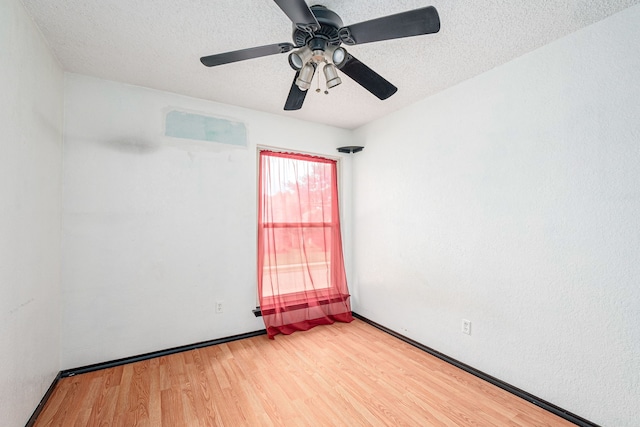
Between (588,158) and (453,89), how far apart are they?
120 centimetres

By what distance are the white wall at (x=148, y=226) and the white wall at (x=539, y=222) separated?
5.88ft

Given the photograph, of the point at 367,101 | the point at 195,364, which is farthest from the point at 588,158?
the point at 195,364

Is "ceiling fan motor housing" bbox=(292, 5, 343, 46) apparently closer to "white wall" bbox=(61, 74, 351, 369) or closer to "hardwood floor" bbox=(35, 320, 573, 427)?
"white wall" bbox=(61, 74, 351, 369)

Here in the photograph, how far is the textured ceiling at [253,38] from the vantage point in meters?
1.63

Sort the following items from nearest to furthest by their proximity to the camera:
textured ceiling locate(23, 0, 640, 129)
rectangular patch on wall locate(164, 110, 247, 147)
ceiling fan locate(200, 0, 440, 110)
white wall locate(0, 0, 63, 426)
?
ceiling fan locate(200, 0, 440, 110)
white wall locate(0, 0, 63, 426)
textured ceiling locate(23, 0, 640, 129)
rectangular patch on wall locate(164, 110, 247, 147)

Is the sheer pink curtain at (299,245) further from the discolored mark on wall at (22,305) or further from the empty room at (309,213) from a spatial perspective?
the discolored mark on wall at (22,305)

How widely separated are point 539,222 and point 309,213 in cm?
223

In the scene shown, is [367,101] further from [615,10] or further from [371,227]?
[615,10]

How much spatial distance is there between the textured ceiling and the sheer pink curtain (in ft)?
3.23

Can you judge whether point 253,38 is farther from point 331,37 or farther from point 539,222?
point 539,222

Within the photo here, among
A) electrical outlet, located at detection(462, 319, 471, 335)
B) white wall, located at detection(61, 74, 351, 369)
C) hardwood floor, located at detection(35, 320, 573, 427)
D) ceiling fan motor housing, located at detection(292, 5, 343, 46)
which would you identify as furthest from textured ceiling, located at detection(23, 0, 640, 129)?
hardwood floor, located at detection(35, 320, 573, 427)

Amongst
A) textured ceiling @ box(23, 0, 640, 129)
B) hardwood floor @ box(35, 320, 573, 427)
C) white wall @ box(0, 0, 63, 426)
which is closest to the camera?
white wall @ box(0, 0, 63, 426)

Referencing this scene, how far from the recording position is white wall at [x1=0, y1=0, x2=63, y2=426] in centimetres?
146

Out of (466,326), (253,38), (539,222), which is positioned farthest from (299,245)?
(539,222)
